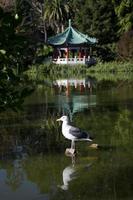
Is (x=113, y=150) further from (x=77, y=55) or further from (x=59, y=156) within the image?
(x=77, y=55)

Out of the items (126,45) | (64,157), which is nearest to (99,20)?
(126,45)

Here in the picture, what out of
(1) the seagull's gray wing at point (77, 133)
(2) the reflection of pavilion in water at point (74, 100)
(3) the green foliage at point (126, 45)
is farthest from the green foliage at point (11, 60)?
(3) the green foliage at point (126, 45)

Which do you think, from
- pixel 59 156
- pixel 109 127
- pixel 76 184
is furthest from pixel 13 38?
pixel 109 127

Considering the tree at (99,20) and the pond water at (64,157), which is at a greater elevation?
the tree at (99,20)

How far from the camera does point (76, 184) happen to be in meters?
9.28

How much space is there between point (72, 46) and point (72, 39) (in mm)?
1175

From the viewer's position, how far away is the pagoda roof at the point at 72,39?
5650 centimetres

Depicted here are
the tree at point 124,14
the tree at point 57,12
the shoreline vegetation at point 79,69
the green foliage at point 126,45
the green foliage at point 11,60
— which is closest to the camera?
the green foliage at point 11,60

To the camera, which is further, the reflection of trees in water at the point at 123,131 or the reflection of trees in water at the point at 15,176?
the reflection of trees in water at the point at 123,131

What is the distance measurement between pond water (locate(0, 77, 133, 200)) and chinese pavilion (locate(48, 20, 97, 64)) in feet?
118

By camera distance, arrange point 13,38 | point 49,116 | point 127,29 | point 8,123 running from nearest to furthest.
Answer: point 13,38 → point 8,123 → point 49,116 → point 127,29

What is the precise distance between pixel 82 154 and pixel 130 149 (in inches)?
45.4

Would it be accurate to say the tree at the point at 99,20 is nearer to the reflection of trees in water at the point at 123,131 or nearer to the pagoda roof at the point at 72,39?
the pagoda roof at the point at 72,39

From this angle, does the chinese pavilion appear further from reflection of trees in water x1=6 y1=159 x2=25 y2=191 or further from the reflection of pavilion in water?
reflection of trees in water x1=6 y1=159 x2=25 y2=191
